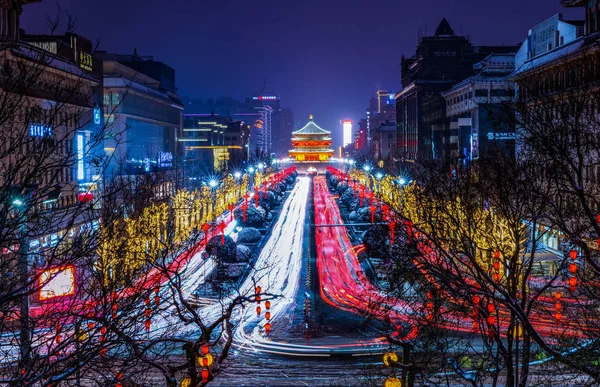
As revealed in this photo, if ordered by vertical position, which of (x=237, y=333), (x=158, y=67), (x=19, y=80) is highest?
(x=158, y=67)

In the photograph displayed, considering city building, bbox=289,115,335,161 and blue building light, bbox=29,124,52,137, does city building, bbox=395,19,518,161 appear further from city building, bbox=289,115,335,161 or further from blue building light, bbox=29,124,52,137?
blue building light, bbox=29,124,52,137

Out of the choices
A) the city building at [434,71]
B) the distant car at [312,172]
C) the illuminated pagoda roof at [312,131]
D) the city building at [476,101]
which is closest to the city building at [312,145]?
the illuminated pagoda roof at [312,131]

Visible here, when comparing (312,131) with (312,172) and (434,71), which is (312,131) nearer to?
(312,172)

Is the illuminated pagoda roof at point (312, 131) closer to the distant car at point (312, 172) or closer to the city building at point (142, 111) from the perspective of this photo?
the distant car at point (312, 172)

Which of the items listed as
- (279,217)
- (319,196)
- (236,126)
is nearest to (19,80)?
(279,217)

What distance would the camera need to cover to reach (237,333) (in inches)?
1016

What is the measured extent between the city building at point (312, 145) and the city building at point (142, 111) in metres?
48.7

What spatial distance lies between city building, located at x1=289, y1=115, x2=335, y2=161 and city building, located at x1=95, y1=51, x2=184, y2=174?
48.7m

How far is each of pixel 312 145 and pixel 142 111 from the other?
276ft

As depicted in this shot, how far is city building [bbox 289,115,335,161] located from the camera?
174 m

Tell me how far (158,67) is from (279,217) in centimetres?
6855

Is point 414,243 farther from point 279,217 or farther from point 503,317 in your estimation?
point 279,217

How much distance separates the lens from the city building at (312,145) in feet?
571

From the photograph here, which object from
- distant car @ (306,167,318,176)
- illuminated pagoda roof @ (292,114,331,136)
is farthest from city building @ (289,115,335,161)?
distant car @ (306,167,318,176)
